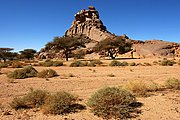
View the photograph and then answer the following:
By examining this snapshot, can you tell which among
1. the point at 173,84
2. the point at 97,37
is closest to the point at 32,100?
the point at 173,84

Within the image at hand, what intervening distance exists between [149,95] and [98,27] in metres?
99.9

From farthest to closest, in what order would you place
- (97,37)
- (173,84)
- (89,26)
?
(89,26) → (97,37) → (173,84)

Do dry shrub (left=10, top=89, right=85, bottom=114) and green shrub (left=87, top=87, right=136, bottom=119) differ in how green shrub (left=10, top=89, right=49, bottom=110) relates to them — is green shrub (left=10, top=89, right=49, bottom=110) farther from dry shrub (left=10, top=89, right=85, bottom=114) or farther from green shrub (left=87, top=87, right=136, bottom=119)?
green shrub (left=87, top=87, right=136, bottom=119)

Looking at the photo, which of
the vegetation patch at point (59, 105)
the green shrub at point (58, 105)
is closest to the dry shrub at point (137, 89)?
the vegetation patch at point (59, 105)

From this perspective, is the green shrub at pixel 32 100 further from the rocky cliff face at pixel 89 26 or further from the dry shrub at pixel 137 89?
the rocky cliff face at pixel 89 26

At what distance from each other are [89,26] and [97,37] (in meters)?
8.70

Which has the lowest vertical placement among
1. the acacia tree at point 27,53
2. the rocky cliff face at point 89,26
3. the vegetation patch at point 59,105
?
the vegetation patch at point 59,105

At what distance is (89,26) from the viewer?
109m

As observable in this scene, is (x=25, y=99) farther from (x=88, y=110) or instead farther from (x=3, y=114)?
(x=88, y=110)

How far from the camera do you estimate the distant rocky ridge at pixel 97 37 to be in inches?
2825

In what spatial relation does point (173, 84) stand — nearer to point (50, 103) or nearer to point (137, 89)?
point (137, 89)

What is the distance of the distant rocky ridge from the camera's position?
71750 millimetres

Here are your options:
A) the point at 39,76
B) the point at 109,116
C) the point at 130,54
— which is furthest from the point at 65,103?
the point at 130,54

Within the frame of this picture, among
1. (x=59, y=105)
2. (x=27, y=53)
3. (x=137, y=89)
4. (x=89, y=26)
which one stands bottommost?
(x=59, y=105)
